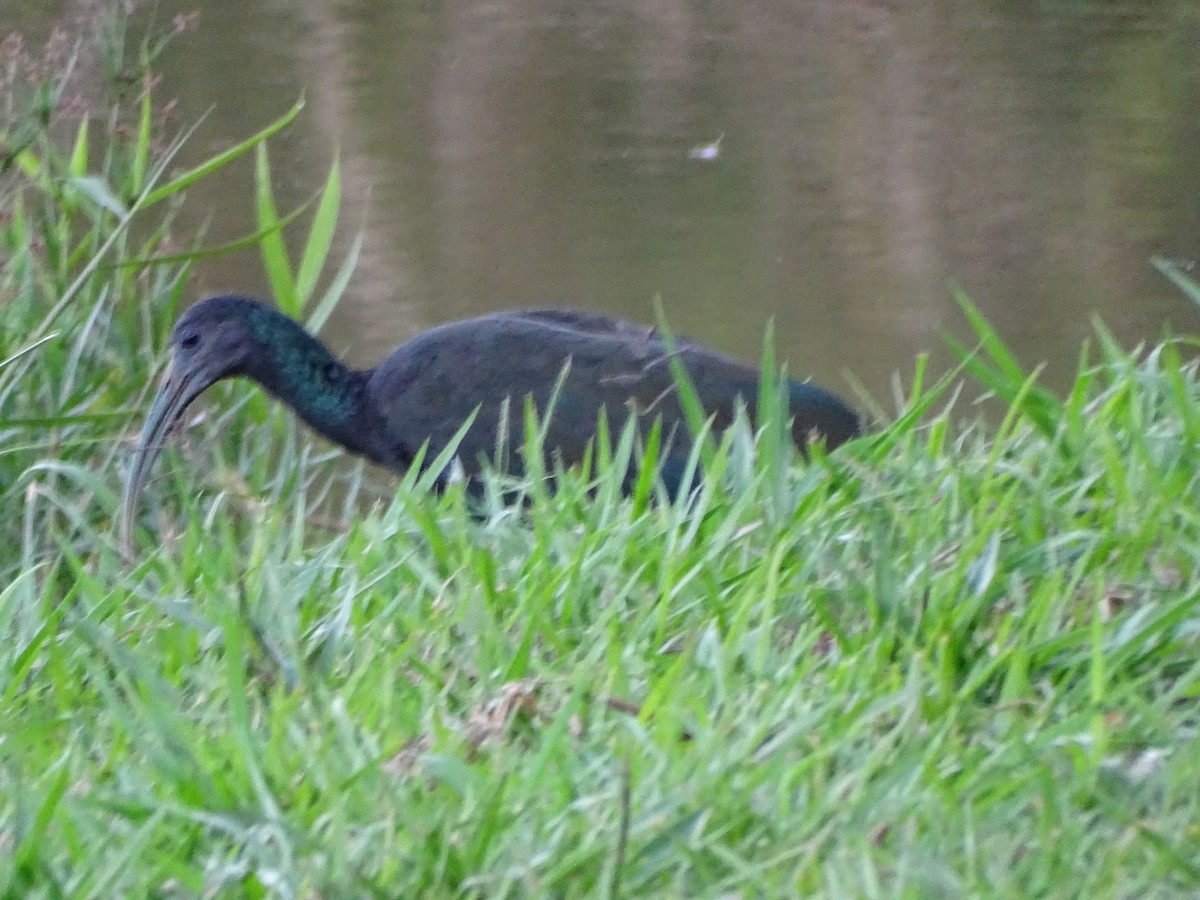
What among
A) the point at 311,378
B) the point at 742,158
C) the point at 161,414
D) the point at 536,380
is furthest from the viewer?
the point at 742,158

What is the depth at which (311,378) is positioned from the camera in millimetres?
3635

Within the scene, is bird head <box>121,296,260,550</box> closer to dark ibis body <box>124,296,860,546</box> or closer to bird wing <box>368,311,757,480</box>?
dark ibis body <box>124,296,860,546</box>

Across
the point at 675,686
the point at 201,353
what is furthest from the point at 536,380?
the point at 675,686

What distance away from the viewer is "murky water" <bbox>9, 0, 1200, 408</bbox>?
564 cm

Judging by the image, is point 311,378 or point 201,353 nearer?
point 201,353

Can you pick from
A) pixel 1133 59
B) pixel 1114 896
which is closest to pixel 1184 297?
pixel 1133 59

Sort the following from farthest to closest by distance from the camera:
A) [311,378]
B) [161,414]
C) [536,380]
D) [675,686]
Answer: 1. [311,378]
2. [161,414]
3. [536,380]
4. [675,686]

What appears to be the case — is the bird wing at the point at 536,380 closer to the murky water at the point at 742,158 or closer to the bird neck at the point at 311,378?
the bird neck at the point at 311,378

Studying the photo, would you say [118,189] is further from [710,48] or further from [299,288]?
[710,48]

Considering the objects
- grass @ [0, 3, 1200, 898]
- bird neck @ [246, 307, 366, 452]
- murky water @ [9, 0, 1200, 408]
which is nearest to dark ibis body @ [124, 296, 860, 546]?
bird neck @ [246, 307, 366, 452]

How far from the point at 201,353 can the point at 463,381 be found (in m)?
0.55

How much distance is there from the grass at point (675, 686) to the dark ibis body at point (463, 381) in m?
0.64

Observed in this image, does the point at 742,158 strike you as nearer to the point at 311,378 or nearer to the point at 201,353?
the point at 311,378

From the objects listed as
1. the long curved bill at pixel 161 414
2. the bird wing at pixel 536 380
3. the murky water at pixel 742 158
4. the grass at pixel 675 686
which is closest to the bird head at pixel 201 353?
the long curved bill at pixel 161 414
